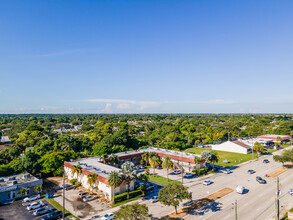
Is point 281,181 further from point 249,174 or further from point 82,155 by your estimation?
point 82,155

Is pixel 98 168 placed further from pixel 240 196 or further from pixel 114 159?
pixel 240 196

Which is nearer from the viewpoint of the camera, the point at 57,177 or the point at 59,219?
Result: the point at 59,219

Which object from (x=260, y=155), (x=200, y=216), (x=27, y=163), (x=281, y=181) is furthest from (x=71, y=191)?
(x=260, y=155)

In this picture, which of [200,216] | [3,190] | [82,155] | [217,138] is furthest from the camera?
[217,138]

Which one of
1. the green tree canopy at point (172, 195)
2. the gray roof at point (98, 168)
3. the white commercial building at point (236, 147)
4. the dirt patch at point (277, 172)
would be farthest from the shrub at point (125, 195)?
the white commercial building at point (236, 147)

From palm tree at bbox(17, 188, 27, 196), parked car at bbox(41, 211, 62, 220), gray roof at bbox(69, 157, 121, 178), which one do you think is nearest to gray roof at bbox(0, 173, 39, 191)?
palm tree at bbox(17, 188, 27, 196)

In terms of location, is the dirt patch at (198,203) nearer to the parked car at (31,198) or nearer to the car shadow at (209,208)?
the car shadow at (209,208)
